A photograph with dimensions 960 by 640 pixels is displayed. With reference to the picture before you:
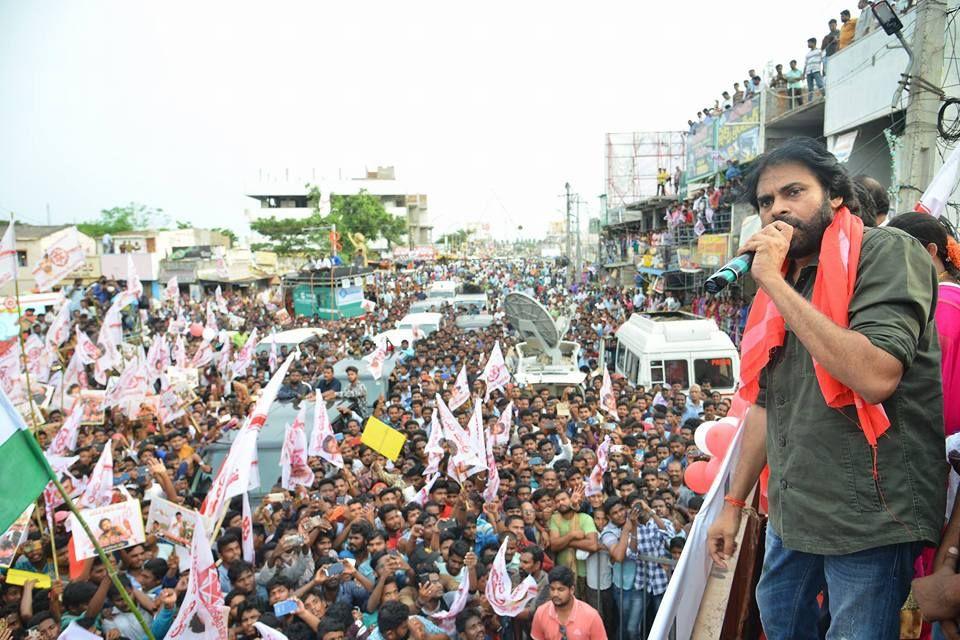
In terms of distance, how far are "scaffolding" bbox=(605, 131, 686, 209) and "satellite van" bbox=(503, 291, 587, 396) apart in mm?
28107

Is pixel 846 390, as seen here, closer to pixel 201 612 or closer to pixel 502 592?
pixel 502 592

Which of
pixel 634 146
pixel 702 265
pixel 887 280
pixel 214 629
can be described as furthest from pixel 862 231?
pixel 634 146

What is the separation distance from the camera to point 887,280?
153 centimetres

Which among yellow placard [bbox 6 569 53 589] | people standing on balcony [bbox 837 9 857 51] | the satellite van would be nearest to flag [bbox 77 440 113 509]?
yellow placard [bbox 6 569 53 589]

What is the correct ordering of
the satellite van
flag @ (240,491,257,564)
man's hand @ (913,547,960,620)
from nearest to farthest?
man's hand @ (913,547,960,620) → flag @ (240,491,257,564) → the satellite van

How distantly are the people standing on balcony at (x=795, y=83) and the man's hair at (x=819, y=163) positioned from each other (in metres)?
18.8

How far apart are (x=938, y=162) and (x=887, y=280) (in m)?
11.1

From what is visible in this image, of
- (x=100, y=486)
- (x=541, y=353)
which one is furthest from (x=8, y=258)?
(x=541, y=353)

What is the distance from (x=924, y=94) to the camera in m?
6.53

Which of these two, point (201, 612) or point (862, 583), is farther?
point (201, 612)

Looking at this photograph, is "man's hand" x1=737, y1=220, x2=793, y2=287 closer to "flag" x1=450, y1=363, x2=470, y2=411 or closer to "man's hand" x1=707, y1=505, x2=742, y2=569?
"man's hand" x1=707, y1=505, x2=742, y2=569

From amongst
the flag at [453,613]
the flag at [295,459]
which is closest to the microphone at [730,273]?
the flag at [453,613]

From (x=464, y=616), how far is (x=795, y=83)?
18450 mm

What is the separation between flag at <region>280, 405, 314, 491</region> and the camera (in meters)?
7.48
